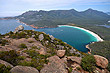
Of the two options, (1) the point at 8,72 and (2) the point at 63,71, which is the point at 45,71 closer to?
(2) the point at 63,71

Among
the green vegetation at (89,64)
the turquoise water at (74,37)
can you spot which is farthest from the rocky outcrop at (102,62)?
the turquoise water at (74,37)

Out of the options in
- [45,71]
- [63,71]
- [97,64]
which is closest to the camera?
[45,71]

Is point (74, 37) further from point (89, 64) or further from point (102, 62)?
point (89, 64)

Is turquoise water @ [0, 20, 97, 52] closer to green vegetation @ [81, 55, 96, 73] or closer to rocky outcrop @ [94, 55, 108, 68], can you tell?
rocky outcrop @ [94, 55, 108, 68]

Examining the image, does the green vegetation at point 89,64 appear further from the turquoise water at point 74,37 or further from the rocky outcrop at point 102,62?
the turquoise water at point 74,37

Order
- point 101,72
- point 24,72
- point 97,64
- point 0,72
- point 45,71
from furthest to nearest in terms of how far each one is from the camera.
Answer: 1. point 97,64
2. point 101,72
3. point 45,71
4. point 24,72
5. point 0,72

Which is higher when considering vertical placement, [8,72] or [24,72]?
[8,72]

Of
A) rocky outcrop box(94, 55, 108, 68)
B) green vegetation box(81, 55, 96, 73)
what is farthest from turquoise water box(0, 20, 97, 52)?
green vegetation box(81, 55, 96, 73)

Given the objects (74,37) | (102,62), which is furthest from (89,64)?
(74,37)

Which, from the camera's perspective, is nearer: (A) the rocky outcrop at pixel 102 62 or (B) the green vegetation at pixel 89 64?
(B) the green vegetation at pixel 89 64

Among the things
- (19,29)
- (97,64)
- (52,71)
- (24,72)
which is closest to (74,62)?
(97,64)

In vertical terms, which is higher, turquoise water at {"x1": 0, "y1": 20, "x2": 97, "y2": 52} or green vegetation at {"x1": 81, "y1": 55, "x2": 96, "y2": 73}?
green vegetation at {"x1": 81, "y1": 55, "x2": 96, "y2": 73}
